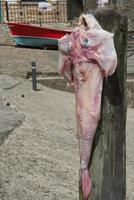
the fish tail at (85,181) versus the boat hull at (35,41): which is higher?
the fish tail at (85,181)

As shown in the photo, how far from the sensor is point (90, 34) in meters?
3.43

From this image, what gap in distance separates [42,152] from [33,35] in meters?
15.9

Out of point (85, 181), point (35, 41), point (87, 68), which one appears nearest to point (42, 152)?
point (85, 181)

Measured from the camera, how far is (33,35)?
73.8ft

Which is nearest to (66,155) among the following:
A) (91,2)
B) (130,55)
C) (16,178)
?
(16,178)

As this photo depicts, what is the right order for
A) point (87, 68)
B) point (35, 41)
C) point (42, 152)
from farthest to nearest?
point (35, 41) → point (42, 152) → point (87, 68)

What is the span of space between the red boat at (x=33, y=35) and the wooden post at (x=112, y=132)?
1859 centimetres

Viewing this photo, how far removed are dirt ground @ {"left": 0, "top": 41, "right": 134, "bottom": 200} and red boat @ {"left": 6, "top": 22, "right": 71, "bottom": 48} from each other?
10314 mm

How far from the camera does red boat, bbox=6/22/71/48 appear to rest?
22172 mm

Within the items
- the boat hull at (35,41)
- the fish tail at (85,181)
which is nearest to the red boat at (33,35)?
the boat hull at (35,41)

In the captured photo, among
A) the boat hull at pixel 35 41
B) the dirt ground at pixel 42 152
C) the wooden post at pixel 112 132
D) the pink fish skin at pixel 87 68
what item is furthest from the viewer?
the boat hull at pixel 35 41

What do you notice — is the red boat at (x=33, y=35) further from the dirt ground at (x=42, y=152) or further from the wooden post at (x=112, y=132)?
the wooden post at (x=112, y=132)

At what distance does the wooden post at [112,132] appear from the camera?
3529 mm

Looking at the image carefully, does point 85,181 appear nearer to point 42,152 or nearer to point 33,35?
point 42,152
